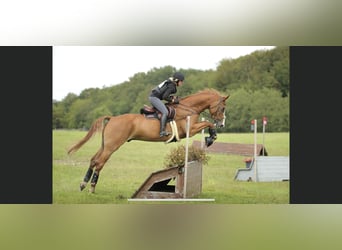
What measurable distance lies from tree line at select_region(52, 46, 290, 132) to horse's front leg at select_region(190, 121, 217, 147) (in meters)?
0.19

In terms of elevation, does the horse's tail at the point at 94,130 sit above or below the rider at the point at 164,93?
below

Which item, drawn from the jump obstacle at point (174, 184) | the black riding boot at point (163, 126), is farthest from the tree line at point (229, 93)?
the jump obstacle at point (174, 184)

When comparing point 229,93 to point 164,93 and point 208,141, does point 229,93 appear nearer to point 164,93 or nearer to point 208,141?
point 208,141

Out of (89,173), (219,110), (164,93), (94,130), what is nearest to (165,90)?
(164,93)

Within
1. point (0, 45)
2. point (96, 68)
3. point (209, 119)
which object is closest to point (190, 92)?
point (209, 119)

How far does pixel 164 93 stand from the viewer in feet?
40.3

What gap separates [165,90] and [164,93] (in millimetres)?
45

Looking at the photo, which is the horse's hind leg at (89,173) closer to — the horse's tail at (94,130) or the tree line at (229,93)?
the horse's tail at (94,130)

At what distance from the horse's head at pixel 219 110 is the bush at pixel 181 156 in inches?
18.8

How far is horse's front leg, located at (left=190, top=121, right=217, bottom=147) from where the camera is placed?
12367 mm

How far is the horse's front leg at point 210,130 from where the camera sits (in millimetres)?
12367

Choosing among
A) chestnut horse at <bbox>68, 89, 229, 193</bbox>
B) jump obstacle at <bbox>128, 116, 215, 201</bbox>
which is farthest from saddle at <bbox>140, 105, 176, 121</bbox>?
jump obstacle at <bbox>128, 116, 215, 201</bbox>

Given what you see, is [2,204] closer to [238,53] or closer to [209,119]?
[209,119]

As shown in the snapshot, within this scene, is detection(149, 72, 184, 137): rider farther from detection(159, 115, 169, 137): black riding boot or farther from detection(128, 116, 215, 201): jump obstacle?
detection(128, 116, 215, 201): jump obstacle
